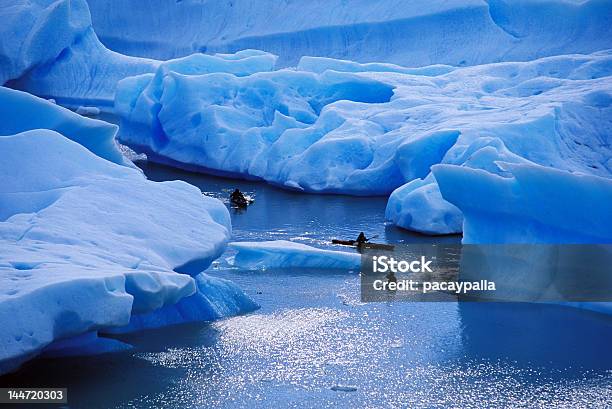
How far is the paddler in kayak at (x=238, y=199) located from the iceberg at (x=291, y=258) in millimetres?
2589

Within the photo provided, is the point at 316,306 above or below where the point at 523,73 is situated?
below

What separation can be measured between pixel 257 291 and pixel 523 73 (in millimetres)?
7238

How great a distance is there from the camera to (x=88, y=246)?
4.45 metres

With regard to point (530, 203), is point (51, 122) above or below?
above

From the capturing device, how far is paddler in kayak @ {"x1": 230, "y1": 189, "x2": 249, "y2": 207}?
9453 mm

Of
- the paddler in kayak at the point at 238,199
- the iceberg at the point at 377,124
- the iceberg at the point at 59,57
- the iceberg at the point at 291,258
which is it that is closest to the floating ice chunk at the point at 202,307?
the iceberg at the point at 291,258

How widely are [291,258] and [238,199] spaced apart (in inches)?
111

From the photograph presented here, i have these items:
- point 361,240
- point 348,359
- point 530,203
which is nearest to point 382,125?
point 361,240

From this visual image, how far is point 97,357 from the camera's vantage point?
4535 mm

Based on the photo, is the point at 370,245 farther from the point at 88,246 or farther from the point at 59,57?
the point at 59,57

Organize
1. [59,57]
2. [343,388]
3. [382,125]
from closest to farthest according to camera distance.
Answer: [343,388] < [382,125] < [59,57]

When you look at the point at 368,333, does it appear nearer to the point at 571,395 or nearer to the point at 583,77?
the point at 571,395

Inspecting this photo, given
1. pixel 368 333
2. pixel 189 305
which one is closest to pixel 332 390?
pixel 368 333

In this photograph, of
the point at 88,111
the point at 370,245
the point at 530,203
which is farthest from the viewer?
the point at 88,111
